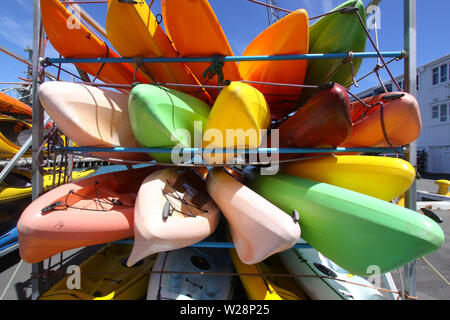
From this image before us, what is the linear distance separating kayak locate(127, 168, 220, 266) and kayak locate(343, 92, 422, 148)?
136 centimetres

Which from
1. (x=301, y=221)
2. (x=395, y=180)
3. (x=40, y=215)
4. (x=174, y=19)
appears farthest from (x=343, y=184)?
(x=40, y=215)

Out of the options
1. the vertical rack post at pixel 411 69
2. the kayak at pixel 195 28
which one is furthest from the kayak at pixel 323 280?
Result: the kayak at pixel 195 28

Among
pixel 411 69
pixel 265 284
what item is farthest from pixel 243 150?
pixel 411 69

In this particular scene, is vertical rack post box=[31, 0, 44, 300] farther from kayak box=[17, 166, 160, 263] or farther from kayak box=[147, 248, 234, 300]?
kayak box=[147, 248, 234, 300]

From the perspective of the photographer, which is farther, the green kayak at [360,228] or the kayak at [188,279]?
the kayak at [188,279]

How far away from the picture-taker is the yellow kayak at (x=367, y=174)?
1416 millimetres

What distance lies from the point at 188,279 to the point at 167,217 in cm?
78

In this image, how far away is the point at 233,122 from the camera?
4.30 feet

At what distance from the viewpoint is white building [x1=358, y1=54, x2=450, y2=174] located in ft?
38.9

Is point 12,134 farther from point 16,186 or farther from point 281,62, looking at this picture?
point 281,62

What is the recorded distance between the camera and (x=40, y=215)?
4.15 feet

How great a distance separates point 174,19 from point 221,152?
1.10m

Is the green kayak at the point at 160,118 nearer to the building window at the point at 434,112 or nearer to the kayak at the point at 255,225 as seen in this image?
the kayak at the point at 255,225

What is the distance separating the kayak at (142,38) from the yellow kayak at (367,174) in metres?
1.49
